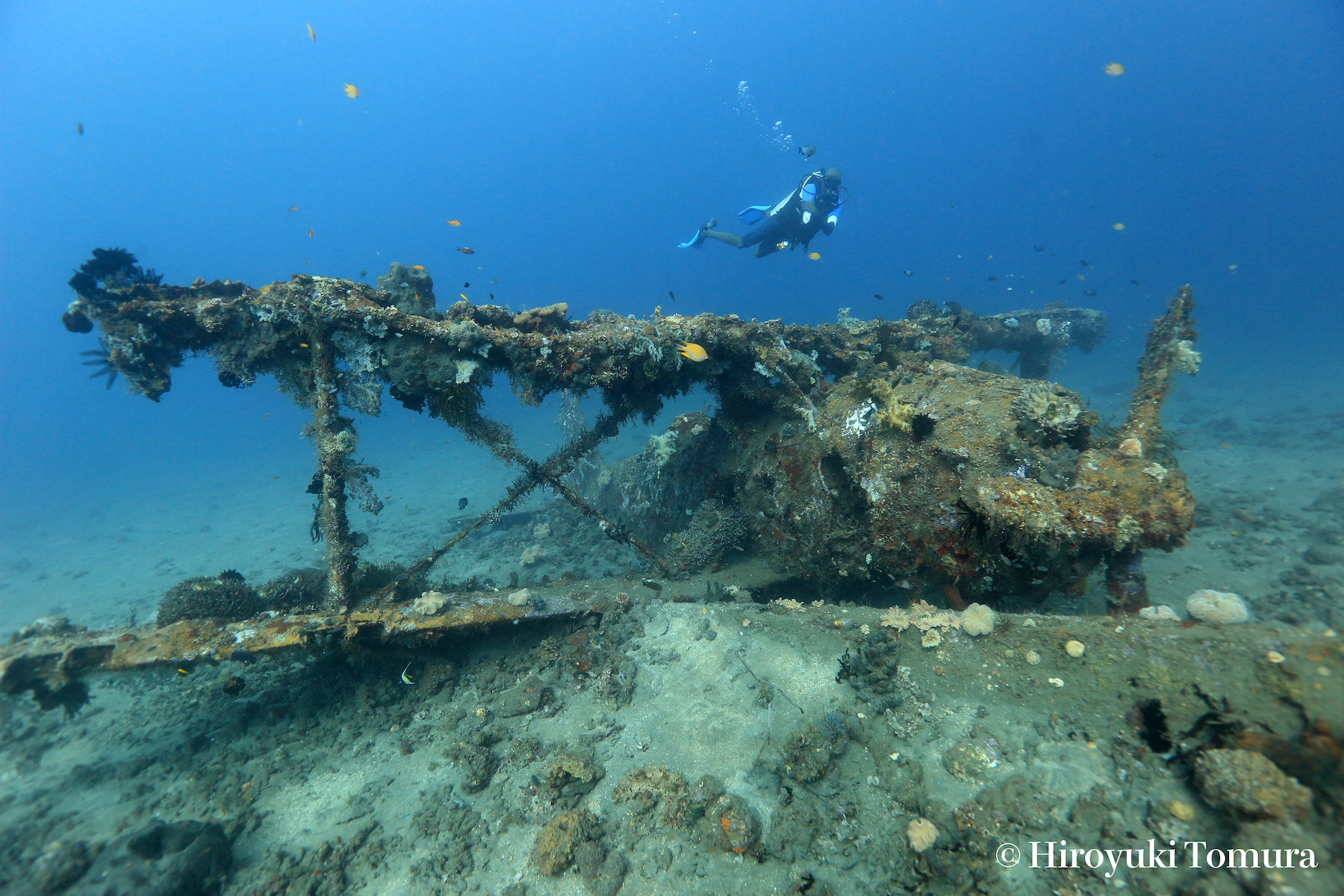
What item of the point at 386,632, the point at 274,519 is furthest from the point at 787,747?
the point at 274,519

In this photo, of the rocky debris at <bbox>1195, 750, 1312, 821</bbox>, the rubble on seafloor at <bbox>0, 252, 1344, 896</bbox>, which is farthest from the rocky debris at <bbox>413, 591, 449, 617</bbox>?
the rocky debris at <bbox>1195, 750, 1312, 821</bbox>

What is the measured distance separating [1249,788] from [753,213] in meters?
17.1

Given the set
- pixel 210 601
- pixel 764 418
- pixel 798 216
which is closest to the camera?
pixel 210 601

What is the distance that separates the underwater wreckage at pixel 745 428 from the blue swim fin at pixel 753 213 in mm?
9323

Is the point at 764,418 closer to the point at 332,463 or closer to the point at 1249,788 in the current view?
the point at 1249,788

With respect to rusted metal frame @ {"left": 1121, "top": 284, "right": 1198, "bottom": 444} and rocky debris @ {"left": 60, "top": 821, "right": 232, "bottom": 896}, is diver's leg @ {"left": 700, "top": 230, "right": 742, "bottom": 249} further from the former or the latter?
rocky debris @ {"left": 60, "top": 821, "right": 232, "bottom": 896}

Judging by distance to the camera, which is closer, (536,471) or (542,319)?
(542,319)

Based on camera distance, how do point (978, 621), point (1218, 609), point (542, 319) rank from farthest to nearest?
point (542, 319), point (978, 621), point (1218, 609)

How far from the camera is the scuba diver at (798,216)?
49.4 ft

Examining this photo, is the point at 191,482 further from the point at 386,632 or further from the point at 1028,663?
the point at 1028,663

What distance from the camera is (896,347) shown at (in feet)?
29.6

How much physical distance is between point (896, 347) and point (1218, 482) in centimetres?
1098

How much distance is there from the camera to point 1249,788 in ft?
8.33

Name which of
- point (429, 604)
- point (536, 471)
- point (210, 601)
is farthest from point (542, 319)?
point (210, 601)
